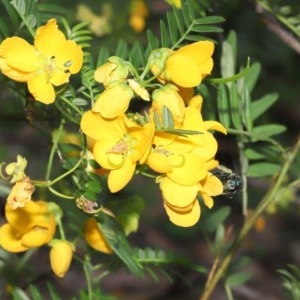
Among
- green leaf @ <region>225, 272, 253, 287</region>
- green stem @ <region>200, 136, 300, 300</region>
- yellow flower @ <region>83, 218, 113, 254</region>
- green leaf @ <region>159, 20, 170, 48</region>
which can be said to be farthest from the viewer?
green leaf @ <region>225, 272, 253, 287</region>

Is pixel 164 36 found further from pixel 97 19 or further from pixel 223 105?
pixel 97 19

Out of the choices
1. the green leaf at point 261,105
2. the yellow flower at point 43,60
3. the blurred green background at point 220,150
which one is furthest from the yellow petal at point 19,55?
the green leaf at point 261,105

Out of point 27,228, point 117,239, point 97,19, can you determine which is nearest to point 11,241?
point 27,228

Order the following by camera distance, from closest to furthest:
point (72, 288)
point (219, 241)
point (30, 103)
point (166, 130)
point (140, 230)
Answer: point (166, 130) → point (30, 103) → point (219, 241) → point (72, 288) → point (140, 230)

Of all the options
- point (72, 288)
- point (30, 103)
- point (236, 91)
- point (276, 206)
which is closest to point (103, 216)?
point (30, 103)

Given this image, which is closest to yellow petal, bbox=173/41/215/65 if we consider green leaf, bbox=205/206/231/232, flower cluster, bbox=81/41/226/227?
flower cluster, bbox=81/41/226/227

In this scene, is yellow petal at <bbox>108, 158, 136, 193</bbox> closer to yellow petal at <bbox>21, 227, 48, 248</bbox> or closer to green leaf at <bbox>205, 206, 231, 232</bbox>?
yellow petal at <bbox>21, 227, 48, 248</bbox>

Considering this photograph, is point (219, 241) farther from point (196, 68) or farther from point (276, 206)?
point (196, 68)
